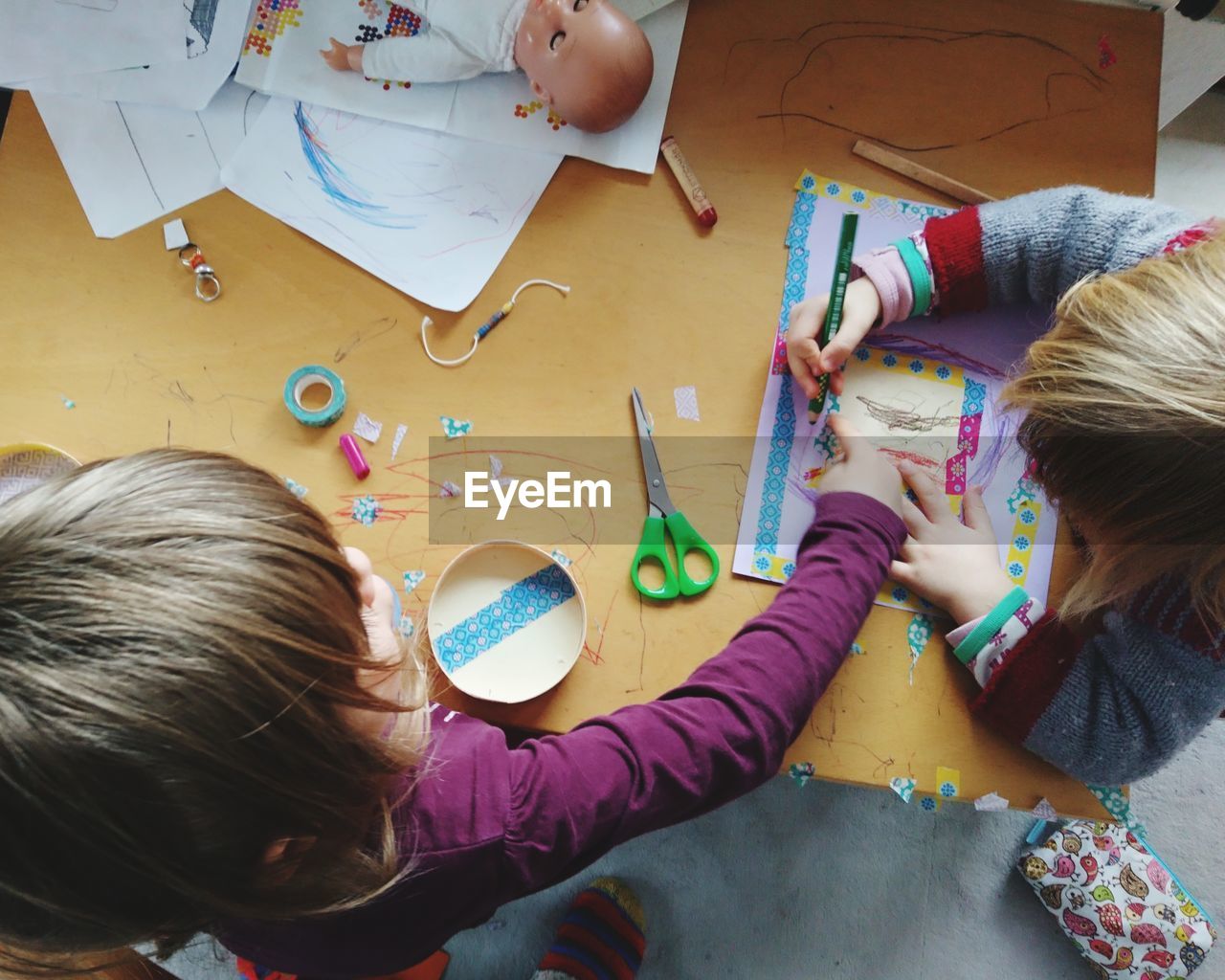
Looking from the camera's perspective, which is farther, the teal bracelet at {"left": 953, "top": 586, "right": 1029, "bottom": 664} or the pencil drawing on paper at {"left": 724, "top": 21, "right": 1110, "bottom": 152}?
the pencil drawing on paper at {"left": 724, "top": 21, "right": 1110, "bottom": 152}

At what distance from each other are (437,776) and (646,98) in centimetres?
61

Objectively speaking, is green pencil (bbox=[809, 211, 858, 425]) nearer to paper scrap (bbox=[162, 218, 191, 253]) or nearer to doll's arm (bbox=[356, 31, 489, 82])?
doll's arm (bbox=[356, 31, 489, 82])

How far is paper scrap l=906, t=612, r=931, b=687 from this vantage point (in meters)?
0.67

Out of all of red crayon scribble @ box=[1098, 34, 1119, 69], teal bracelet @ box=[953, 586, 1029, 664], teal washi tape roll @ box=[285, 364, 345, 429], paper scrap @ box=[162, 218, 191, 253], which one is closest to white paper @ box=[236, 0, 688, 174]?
paper scrap @ box=[162, 218, 191, 253]

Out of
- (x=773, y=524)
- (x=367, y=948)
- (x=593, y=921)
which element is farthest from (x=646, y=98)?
(x=593, y=921)

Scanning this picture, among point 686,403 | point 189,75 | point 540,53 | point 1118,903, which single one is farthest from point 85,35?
point 1118,903

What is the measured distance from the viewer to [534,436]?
707mm

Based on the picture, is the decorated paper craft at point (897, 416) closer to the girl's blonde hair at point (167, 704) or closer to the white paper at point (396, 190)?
the white paper at point (396, 190)

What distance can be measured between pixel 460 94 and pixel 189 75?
256 millimetres

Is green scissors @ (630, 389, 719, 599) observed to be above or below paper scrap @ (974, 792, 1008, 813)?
above

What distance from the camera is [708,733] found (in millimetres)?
607

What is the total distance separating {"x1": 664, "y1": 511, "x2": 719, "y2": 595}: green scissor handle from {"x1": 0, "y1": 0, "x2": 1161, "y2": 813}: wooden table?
0.04 feet

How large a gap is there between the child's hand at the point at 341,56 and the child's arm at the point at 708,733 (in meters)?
0.60

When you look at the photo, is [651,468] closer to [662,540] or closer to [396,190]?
[662,540]
